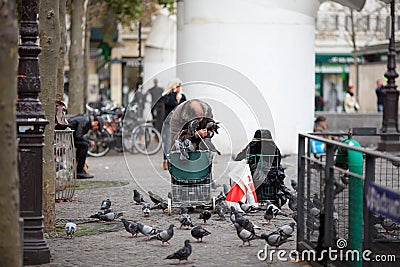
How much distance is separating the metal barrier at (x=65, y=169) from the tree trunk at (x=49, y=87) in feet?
10.6

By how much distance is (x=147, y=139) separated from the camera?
2534 centimetres

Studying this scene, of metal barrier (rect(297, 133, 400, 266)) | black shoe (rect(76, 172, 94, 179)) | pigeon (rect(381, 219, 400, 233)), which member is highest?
metal barrier (rect(297, 133, 400, 266))

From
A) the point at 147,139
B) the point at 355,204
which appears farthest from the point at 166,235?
the point at 147,139

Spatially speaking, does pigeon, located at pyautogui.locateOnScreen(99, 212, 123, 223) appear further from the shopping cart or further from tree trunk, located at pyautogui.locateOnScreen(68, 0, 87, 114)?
tree trunk, located at pyautogui.locateOnScreen(68, 0, 87, 114)

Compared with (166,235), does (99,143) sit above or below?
below

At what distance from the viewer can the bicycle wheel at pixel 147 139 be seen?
25459 millimetres

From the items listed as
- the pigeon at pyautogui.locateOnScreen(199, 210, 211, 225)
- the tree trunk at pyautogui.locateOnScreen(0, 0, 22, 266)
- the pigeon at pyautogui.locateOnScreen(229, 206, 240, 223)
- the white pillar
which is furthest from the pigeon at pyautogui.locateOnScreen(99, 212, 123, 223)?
the white pillar

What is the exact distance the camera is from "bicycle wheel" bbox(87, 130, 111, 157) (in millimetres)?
25630

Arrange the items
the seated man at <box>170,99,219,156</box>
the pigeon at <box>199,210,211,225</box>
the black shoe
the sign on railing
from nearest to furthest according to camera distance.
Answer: the sign on railing → the pigeon at <box>199,210,211,225</box> → the seated man at <box>170,99,219,156</box> → the black shoe

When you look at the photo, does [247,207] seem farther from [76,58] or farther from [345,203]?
[76,58]

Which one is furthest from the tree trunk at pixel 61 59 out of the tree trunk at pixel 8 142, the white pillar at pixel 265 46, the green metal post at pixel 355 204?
the tree trunk at pixel 8 142

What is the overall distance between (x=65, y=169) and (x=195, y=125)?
2.58 metres

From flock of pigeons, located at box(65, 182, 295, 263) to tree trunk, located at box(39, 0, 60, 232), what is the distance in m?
0.32

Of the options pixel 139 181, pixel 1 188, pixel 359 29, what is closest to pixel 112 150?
pixel 139 181
